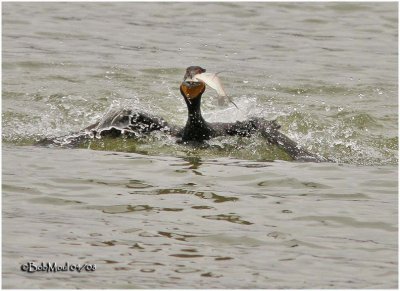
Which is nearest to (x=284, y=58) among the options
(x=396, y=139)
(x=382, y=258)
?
(x=396, y=139)

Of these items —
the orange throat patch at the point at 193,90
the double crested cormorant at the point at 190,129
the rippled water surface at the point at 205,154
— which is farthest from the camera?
the double crested cormorant at the point at 190,129

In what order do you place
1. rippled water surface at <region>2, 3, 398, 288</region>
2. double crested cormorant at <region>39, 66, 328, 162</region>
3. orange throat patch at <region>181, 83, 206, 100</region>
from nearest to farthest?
rippled water surface at <region>2, 3, 398, 288</region> < orange throat patch at <region>181, 83, 206, 100</region> < double crested cormorant at <region>39, 66, 328, 162</region>

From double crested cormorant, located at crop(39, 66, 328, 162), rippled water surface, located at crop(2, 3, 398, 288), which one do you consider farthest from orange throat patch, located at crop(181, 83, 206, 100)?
rippled water surface, located at crop(2, 3, 398, 288)

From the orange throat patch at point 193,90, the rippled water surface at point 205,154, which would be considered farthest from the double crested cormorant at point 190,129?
the rippled water surface at point 205,154

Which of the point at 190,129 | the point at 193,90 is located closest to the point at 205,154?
the point at 190,129

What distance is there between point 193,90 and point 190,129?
0.53 m

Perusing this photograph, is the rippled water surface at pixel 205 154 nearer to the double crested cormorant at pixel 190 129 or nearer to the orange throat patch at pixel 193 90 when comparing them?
the double crested cormorant at pixel 190 129

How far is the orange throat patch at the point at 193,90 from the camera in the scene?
9578 mm

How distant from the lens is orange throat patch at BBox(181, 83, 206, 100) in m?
9.58

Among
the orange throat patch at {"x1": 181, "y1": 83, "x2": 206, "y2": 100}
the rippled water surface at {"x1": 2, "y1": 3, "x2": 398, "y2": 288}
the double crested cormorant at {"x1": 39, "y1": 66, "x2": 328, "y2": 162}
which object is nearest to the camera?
the rippled water surface at {"x1": 2, "y1": 3, "x2": 398, "y2": 288}

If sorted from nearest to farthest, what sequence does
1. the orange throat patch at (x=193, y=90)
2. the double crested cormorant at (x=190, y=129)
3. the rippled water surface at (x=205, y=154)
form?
the rippled water surface at (x=205, y=154)
the orange throat patch at (x=193, y=90)
the double crested cormorant at (x=190, y=129)

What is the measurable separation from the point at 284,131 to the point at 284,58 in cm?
381

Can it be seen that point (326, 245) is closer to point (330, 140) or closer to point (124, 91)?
point (330, 140)

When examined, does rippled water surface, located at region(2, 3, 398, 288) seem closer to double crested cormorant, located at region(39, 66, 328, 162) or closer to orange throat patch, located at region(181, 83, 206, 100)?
double crested cormorant, located at region(39, 66, 328, 162)
